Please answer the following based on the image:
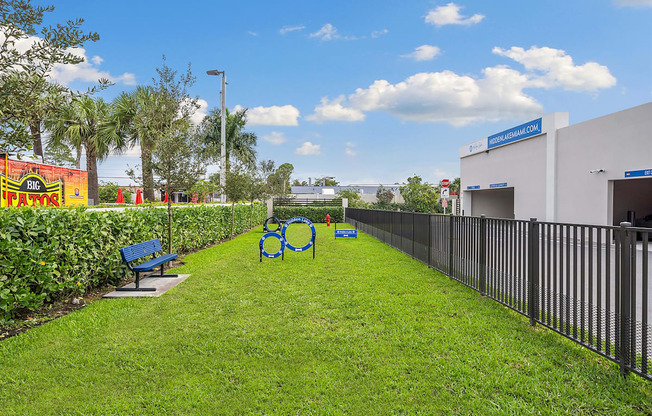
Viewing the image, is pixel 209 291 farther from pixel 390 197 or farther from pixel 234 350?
pixel 390 197

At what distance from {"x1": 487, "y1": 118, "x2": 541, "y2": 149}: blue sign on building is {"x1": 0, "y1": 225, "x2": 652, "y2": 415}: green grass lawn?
1744cm

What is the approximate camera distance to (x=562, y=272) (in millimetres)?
4117

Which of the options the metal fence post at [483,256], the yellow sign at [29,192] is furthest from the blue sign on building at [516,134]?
the yellow sign at [29,192]

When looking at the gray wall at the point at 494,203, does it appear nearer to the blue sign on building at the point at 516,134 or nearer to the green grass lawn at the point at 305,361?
the blue sign on building at the point at 516,134

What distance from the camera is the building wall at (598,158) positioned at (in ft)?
45.6

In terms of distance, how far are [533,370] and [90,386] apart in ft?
13.5

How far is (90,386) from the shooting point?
3275 millimetres

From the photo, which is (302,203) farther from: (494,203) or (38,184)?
(38,184)

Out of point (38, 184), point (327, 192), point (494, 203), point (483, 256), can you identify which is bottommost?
point (483, 256)

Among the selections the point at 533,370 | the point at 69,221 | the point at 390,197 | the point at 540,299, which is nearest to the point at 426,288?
the point at 540,299

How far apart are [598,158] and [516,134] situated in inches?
263

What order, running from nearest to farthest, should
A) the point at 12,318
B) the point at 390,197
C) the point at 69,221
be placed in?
the point at 12,318 → the point at 69,221 → the point at 390,197

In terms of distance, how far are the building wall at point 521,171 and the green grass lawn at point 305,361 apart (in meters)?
16.7

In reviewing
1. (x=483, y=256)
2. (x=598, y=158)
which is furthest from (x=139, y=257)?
(x=598, y=158)
